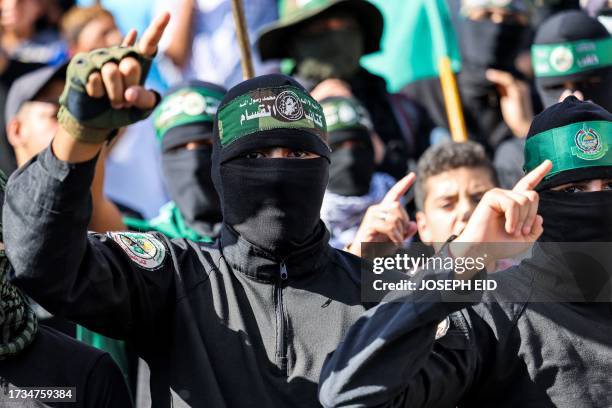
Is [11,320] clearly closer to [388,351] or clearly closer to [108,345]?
[388,351]

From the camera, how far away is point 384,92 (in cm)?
702

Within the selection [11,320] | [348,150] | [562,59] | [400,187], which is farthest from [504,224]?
[562,59]

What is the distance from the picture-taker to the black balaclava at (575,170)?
400 cm

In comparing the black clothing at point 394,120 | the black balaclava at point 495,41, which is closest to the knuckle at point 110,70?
the black clothing at point 394,120

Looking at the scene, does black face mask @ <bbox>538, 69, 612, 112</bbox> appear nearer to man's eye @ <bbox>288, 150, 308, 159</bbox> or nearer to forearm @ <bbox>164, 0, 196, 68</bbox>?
forearm @ <bbox>164, 0, 196, 68</bbox>

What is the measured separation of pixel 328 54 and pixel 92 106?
13.5ft

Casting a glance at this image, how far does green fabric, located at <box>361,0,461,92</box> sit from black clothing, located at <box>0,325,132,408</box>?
457cm

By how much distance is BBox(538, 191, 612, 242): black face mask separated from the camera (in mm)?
3990

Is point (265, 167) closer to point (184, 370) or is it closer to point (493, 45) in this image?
point (184, 370)

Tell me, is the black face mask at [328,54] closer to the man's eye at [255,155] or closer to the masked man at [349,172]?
the masked man at [349,172]

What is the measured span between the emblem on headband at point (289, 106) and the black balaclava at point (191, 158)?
1.81m

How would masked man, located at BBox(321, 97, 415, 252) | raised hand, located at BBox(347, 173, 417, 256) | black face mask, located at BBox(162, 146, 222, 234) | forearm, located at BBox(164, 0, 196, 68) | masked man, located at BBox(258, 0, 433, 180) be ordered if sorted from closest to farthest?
raised hand, located at BBox(347, 173, 417, 256)
black face mask, located at BBox(162, 146, 222, 234)
masked man, located at BBox(321, 97, 415, 252)
masked man, located at BBox(258, 0, 433, 180)
forearm, located at BBox(164, 0, 196, 68)

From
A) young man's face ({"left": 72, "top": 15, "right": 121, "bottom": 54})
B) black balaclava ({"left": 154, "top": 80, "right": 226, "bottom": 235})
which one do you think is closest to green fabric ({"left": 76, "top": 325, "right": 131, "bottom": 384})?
black balaclava ({"left": 154, "top": 80, "right": 226, "bottom": 235})

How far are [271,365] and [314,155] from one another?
72 cm
